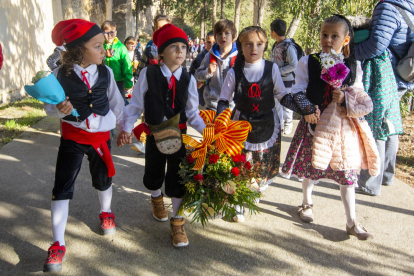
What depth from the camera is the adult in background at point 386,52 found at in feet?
11.0

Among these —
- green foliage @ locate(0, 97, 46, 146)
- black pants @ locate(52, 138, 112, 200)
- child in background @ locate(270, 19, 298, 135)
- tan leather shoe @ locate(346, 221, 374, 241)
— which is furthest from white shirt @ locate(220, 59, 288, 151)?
green foliage @ locate(0, 97, 46, 146)

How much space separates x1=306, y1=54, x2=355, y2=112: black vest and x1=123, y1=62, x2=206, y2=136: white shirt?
1018mm

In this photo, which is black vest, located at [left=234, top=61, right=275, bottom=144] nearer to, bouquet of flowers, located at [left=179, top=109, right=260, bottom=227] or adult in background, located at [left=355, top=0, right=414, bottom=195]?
bouquet of flowers, located at [left=179, top=109, right=260, bottom=227]

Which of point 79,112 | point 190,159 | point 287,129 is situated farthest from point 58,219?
point 287,129

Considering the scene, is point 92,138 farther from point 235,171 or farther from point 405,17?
point 405,17

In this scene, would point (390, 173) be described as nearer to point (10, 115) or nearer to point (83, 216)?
point (83, 216)

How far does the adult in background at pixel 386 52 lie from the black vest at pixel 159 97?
2.00m

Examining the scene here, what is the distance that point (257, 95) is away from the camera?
307 centimetres

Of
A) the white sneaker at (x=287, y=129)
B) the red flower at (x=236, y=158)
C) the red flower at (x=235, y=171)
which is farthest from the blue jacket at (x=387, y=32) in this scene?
the white sneaker at (x=287, y=129)

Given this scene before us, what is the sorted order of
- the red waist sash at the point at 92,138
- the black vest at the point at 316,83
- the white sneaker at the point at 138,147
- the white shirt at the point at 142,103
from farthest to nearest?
the white sneaker at the point at 138,147 < the black vest at the point at 316,83 < the white shirt at the point at 142,103 < the red waist sash at the point at 92,138

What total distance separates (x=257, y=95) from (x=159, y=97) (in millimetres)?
887

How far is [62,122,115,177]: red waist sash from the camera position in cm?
272

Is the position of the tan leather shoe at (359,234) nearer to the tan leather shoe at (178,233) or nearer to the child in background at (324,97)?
the child in background at (324,97)

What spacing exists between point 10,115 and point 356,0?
7.11 m
